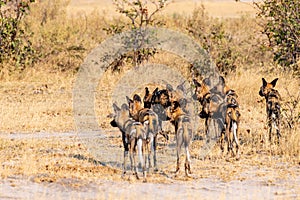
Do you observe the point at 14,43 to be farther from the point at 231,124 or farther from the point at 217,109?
the point at 231,124

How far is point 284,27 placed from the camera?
15992mm

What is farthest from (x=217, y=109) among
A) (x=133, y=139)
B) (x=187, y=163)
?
(x=133, y=139)

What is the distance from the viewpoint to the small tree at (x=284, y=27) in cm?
1416

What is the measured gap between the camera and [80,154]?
1067 centimetres

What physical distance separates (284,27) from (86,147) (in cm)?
689

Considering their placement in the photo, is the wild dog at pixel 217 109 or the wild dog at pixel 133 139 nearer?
the wild dog at pixel 133 139

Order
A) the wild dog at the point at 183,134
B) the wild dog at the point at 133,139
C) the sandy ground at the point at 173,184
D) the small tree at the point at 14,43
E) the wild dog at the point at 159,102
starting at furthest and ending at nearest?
the small tree at the point at 14,43
the wild dog at the point at 159,102
the wild dog at the point at 183,134
the wild dog at the point at 133,139
the sandy ground at the point at 173,184

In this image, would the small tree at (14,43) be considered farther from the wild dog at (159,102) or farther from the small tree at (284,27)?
the wild dog at (159,102)

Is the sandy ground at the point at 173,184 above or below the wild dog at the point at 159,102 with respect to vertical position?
below

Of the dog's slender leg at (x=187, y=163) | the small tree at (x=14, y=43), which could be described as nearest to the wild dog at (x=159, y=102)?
the dog's slender leg at (x=187, y=163)

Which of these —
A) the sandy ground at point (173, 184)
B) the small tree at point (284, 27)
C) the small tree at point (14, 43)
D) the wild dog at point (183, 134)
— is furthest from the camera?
the small tree at point (14, 43)

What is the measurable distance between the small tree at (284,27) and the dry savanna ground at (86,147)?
0.55 metres

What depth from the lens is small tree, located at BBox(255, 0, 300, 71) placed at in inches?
557

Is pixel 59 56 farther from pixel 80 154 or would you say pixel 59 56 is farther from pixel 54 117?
pixel 80 154
